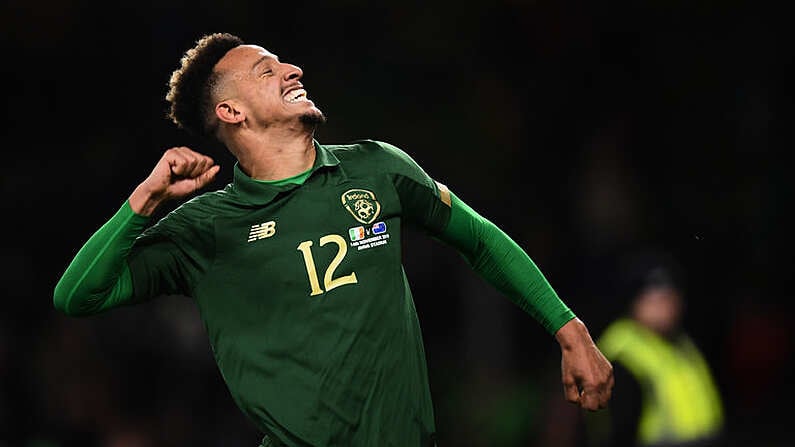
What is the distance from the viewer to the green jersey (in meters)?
3.71

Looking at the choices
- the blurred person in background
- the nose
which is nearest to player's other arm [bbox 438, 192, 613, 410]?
the nose

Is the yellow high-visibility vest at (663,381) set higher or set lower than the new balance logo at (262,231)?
lower

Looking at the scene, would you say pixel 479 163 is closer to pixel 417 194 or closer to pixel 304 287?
pixel 417 194

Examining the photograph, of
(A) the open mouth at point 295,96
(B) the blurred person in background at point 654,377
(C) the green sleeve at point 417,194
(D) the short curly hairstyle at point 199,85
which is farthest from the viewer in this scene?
(B) the blurred person in background at point 654,377

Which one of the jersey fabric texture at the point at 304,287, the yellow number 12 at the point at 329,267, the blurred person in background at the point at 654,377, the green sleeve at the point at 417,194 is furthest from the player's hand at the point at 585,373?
the blurred person in background at the point at 654,377

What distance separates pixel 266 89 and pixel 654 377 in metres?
4.02

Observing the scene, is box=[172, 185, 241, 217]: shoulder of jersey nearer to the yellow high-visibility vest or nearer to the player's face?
the player's face

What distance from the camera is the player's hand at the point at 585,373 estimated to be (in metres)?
3.79

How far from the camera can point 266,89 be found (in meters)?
4.07

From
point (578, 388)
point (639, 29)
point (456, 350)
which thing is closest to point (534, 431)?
point (456, 350)

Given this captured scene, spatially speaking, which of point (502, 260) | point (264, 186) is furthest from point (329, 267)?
point (502, 260)

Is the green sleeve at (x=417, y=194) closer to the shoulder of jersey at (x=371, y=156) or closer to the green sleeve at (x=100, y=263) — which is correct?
the shoulder of jersey at (x=371, y=156)

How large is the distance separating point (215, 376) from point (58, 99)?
241 centimetres

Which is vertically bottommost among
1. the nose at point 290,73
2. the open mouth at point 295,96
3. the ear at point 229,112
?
the ear at point 229,112
